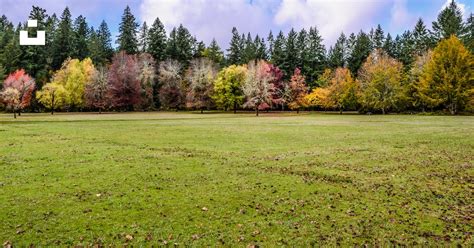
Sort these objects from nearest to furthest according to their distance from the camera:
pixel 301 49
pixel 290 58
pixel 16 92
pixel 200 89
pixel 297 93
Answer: pixel 16 92
pixel 200 89
pixel 297 93
pixel 290 58
pixel 301 49

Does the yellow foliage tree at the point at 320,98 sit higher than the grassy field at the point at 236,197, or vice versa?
the yellow foliage tree at the point at 320,98

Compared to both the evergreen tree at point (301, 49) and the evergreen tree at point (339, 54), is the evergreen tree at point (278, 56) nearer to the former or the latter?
the evergreen tree at point (301, 49)

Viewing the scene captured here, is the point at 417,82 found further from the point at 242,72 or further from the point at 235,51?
the point at 235,51

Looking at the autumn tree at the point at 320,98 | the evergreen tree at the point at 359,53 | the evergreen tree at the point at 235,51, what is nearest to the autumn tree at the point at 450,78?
the autumn tree at the point at 320,98

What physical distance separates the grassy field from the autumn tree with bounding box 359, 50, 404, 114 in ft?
184

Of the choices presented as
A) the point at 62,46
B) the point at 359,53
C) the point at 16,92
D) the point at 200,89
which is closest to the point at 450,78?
the point at 359,53

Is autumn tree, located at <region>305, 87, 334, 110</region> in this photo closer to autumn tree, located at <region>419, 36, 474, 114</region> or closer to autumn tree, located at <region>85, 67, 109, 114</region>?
autumn tree, located at <region>419, 36, 474, 114</region>

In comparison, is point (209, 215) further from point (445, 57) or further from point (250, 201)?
point (445, 57)

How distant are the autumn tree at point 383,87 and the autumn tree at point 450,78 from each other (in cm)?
484

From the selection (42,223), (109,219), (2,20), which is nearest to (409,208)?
(109,219)

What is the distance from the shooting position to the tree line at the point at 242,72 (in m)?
68.6

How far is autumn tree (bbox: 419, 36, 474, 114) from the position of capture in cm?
6419

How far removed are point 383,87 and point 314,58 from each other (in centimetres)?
3012

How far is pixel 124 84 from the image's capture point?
80.3m
